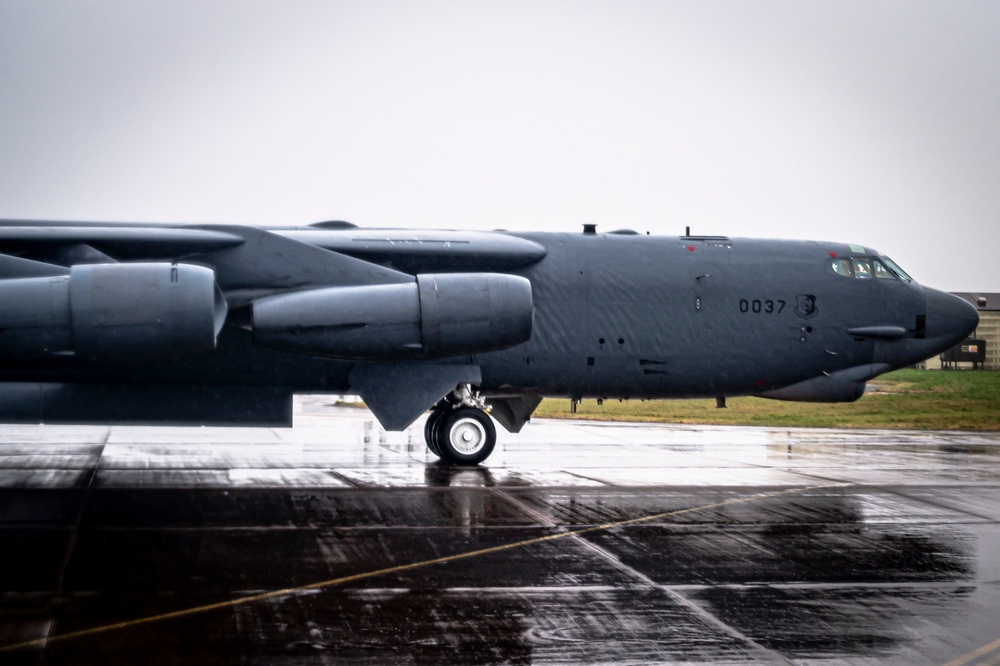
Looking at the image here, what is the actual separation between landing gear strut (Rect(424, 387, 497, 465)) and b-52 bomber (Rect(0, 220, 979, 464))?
1.3 inches

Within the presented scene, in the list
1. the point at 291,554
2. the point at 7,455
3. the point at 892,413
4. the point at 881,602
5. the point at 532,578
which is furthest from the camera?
the point at 892,413

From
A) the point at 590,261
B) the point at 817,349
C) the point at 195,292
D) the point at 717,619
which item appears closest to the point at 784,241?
the point at 817,349

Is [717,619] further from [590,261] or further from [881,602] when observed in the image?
[590,261]

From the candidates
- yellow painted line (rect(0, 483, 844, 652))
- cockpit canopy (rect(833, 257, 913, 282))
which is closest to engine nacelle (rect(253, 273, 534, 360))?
yellow painted line (rect(0, 483, 844, 652))

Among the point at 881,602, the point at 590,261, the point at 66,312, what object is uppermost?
the point at 590,261

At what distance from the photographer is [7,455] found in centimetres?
1531

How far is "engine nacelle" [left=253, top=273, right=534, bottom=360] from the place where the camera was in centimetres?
1280

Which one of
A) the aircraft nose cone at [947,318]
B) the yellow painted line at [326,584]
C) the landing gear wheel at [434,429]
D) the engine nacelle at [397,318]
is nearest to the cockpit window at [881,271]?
the aircraft nose cone at [947,318]

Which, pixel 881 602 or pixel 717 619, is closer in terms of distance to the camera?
pixel 717 619

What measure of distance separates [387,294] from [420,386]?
6.10 feet

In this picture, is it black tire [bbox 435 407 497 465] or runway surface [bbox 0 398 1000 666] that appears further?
black tire [bbox 435 407 497 465]

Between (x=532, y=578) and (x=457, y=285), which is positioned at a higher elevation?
(x=457, y=285)

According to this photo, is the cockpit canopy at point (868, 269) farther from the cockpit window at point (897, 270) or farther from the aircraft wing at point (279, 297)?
the aircraft wing at point (279, 297)

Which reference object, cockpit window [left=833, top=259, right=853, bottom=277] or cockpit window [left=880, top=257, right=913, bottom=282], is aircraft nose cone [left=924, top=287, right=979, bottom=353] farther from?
cockpit window [left=833, top=259, right=853, bottom=277]
